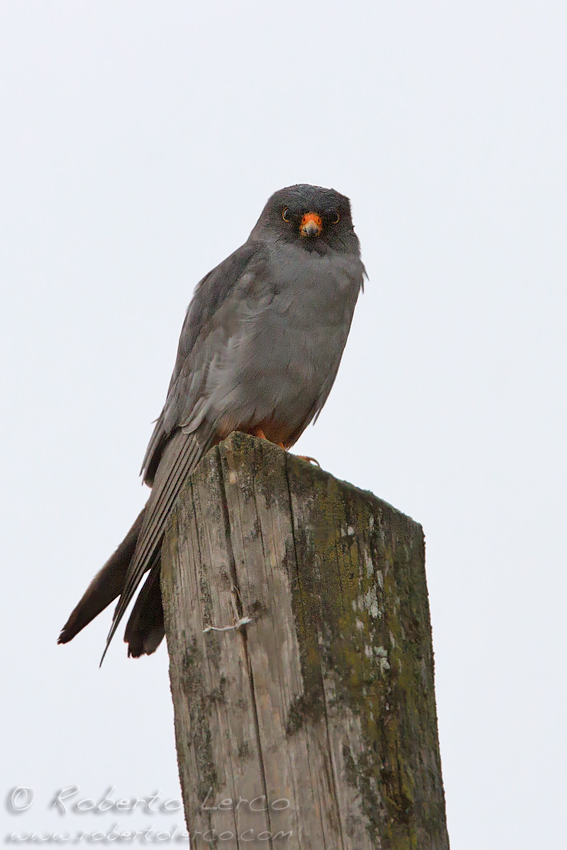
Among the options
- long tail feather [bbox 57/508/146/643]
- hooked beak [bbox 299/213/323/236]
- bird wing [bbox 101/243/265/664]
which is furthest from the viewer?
hooked beak [bbox 299/213/323/236]

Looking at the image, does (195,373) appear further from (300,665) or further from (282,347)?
(300,665)

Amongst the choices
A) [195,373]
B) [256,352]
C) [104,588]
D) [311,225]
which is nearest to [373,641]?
[104,588]

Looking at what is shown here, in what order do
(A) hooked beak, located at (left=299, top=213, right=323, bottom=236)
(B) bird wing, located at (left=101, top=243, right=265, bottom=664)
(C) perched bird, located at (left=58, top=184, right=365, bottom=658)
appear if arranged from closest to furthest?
(B) bird wing, located at (left=101, top=243, right=265, bottom=664) → (C) perched bird, located at (left=58, top=184, right=365, bottom=658) → (A) hooked beak, located at (left=299, top=213, right=323, bottom=236)

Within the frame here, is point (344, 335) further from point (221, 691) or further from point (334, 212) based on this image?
point (221, 691)

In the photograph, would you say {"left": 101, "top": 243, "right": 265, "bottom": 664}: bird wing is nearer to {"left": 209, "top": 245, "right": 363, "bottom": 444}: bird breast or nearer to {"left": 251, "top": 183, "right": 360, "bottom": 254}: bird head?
{"left": 209, "top": 245, "right": 363, "bottom": 444}: bird breast

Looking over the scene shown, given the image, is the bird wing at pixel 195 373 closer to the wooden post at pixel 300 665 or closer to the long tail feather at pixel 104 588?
the long tail feather at pixel 104 588

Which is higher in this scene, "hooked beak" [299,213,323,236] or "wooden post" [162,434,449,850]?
"hooked beak" [299,213,323,236]

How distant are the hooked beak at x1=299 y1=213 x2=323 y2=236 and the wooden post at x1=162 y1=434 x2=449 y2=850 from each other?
2.42m

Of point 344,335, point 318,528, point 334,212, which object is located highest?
point 334,212

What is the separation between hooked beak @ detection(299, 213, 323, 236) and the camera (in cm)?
474

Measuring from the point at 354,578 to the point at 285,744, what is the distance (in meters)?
0.45

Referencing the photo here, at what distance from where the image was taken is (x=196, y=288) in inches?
193

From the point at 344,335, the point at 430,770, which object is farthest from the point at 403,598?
the point at 344,335

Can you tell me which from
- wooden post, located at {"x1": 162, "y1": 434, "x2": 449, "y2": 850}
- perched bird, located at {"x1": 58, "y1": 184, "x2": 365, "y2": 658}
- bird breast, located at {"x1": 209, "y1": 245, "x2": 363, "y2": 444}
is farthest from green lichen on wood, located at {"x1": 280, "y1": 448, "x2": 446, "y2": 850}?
bird breast, located at {"x1": 209, "y1": 245, "x2": 363, "y2": 444}
